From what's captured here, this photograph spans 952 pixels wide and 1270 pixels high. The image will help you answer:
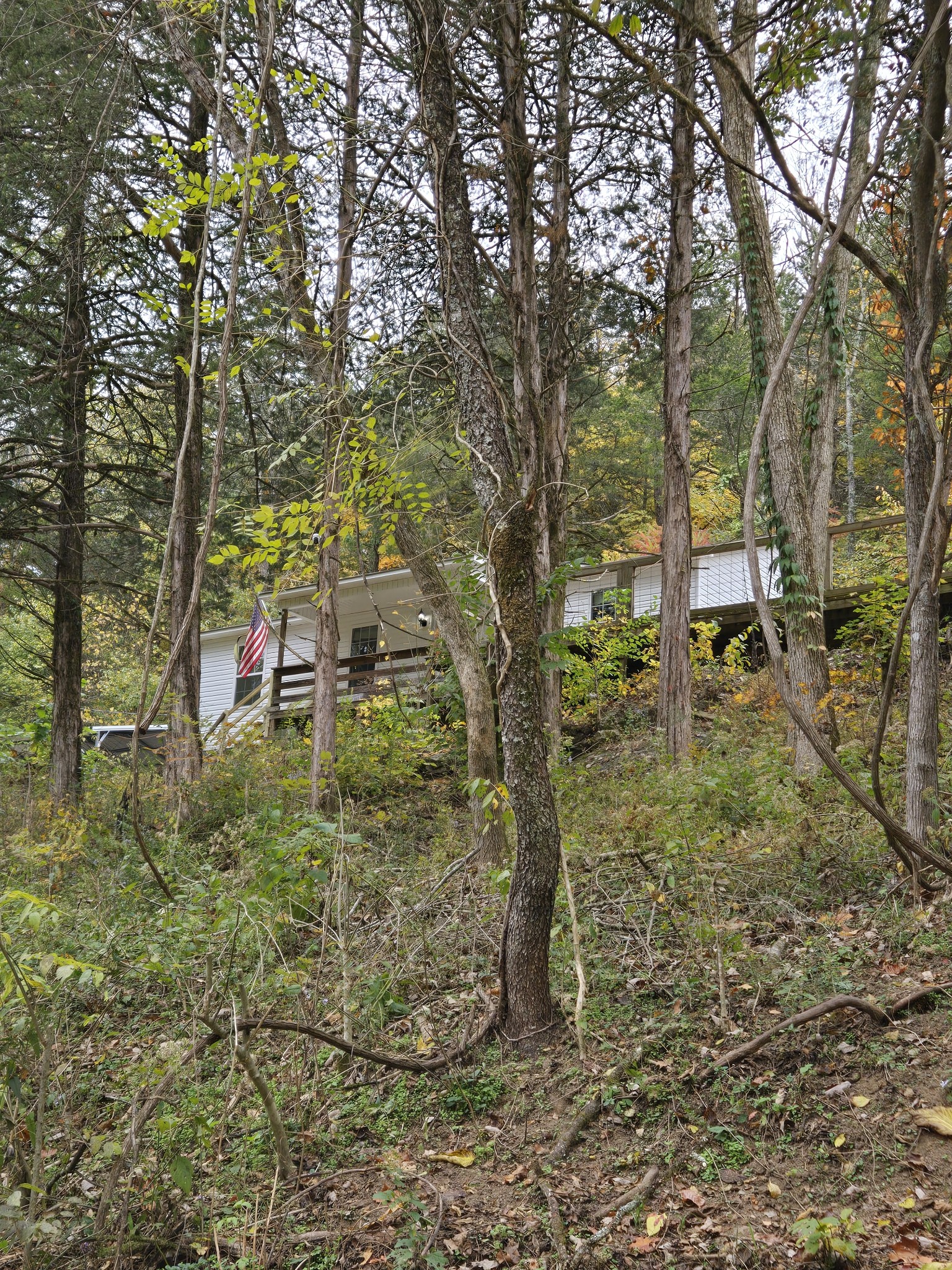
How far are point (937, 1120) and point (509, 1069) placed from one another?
5.52 feet

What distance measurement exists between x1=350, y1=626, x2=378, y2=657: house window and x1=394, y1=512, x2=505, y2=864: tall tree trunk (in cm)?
1480

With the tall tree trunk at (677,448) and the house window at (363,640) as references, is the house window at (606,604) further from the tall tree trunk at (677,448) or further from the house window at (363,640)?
the house window at (363,640)

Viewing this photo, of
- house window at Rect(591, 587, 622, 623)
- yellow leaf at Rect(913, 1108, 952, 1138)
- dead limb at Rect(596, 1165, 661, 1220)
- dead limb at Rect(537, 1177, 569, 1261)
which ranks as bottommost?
dead limb at Rect(537, 1177, 569, 1261)

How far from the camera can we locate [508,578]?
402cm

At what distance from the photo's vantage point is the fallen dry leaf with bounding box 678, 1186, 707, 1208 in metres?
2.88

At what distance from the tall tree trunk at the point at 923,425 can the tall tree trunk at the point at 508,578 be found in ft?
5.63

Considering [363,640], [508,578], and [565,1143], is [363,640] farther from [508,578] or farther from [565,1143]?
[565,1143]

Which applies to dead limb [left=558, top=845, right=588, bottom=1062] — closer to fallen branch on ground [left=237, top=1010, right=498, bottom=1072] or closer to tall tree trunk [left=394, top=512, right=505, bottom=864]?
fallen branch on ground [left=237, top=1010, right=498, bottom=1072]

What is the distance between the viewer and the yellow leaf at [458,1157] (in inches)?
130

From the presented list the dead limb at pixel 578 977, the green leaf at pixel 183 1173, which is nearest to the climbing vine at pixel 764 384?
the dead limb at pixel 578 977

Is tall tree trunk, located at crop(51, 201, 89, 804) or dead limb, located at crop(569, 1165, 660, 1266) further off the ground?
tall tree trunk, located at crop(51, 201, 89, 804)

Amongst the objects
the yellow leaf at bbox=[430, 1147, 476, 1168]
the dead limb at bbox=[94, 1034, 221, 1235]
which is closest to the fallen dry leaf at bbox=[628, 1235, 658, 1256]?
the yellow leaf at bbox=[430, 1147, 476, 1168]

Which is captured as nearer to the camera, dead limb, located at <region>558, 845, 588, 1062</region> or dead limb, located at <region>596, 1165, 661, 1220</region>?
dead limb, located at <region>596, 1165, 661, 1220</region>

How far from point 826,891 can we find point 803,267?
4052 millimetres
